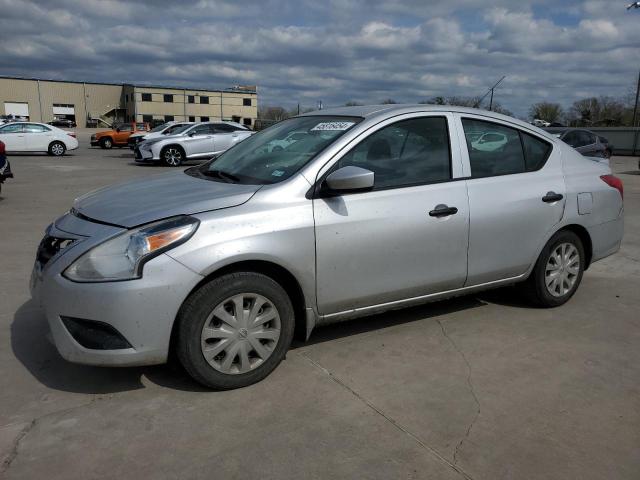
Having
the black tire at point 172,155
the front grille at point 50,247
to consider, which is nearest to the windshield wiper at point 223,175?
the front grille at point 50,247

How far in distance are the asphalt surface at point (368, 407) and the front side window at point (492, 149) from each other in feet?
4.08

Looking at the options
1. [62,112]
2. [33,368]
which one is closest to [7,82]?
[62,112]

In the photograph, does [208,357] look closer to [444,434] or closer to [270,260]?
[270,260]

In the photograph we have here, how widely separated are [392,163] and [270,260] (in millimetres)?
1210

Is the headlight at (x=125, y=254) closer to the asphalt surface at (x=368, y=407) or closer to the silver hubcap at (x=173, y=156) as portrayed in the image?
the asphalt surface at (x=368, y=407)

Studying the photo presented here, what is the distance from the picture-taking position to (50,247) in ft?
11.3

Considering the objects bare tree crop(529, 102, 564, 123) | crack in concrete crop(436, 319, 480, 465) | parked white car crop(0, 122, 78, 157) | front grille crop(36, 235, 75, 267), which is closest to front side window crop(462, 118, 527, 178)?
A: crack in concrete crop(436, 319, 480, 465)

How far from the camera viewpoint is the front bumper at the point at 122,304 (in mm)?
2990

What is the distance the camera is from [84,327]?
3.08 metres

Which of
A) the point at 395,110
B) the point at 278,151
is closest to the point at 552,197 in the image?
the point at 395,110

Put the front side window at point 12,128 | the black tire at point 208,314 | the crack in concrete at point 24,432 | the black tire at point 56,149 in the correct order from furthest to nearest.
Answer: the black tire at point 56,149 < the front side window at point 12,128 < the black tire at point 208,314 < the crack in concrete at point 24,432

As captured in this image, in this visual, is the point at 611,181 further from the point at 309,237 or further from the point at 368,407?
the point at 368,407

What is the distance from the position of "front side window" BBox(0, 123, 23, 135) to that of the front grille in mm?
22679

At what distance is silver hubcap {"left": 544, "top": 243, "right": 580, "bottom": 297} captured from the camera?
4.74 meters
